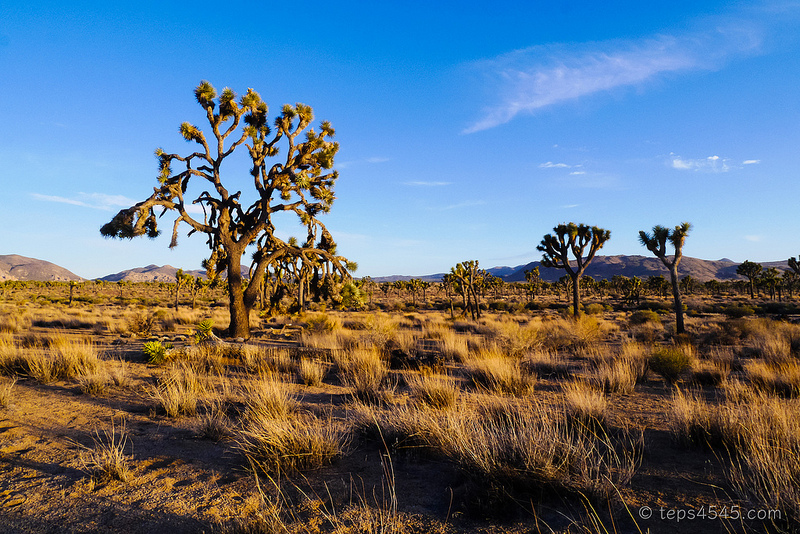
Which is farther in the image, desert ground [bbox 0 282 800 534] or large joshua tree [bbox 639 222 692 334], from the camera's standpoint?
large joshua tree [bbox 639 222 692 334]

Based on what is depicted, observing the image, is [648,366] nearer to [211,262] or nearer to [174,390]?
[174,390]

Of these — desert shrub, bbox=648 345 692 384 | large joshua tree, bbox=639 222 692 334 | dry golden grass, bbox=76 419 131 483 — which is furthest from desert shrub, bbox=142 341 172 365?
large joshua tree, bbox=639 222 692 334

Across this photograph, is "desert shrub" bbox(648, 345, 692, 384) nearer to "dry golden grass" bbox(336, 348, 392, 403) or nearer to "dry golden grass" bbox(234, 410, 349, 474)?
"dry golden grass" bbox(336, 348, 392, 403)

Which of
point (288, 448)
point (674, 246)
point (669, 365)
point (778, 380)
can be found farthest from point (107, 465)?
point (674, 246)

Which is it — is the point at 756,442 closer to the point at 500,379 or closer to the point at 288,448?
the point at 500,379

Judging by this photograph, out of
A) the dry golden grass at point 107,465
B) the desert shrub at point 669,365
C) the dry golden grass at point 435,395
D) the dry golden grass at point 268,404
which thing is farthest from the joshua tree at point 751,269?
the dry golden grass at point 107,465

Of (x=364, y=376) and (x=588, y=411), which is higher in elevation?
(x=588, y=411)

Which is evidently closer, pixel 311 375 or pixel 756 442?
pixel 756 442

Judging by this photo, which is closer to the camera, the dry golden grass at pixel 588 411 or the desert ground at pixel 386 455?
the desert ground at pixel 386 455

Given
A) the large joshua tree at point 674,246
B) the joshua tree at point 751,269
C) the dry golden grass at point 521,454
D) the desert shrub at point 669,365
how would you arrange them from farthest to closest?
the joshua tree at point 751,269, the large joshua tree at point 674,246, the desert shrub at point 669,365, the dry golden grass at point 521,454

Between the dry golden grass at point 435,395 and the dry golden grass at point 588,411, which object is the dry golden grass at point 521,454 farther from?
the dry golden grass at point 435,395

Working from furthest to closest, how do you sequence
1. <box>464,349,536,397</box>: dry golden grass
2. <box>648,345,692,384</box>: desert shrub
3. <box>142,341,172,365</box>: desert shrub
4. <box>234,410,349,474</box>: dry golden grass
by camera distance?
<box>142,341,172,365</box>: desert shrub → <box>648,345,692,384</box>: desert shrub → <box>464,349,536,397</box>: dry golden grass → <box>234,410,349,474</box>: dry golden grass

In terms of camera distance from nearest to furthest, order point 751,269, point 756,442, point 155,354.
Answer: point 756,442 → point 155,354 → point 751,269

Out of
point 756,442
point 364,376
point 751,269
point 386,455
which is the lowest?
point 386,455
